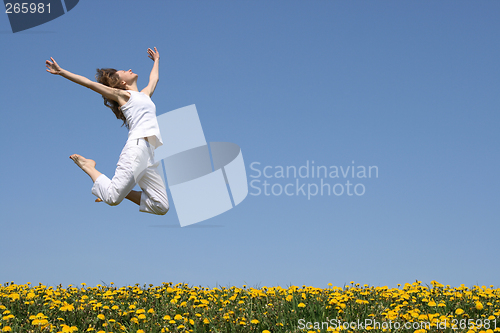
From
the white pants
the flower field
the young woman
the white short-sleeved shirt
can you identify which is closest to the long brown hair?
the young woman

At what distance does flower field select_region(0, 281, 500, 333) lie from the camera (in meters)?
5.01

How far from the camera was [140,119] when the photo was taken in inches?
257

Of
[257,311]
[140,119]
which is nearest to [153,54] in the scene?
[140,119]

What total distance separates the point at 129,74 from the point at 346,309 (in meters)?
4.73

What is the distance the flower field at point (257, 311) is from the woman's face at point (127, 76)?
3265 millimetres

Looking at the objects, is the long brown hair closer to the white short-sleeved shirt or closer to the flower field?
the white short-sleeved shirt

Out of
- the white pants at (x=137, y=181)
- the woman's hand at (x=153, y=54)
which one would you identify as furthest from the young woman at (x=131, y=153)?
the woman's hand at (x=153, y=54)

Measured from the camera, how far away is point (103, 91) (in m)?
6.43

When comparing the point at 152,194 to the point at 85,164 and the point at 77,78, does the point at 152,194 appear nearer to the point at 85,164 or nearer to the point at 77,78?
the point at 85,164

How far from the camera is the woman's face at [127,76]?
6971 millimetres

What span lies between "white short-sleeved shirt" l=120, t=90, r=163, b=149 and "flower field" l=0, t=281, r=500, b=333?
2.31m

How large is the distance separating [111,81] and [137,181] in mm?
1699

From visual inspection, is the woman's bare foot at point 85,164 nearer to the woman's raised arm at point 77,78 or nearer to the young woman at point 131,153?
the young woman at point 131,153

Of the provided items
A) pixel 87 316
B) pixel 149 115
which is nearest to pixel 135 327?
pixel 87 316
